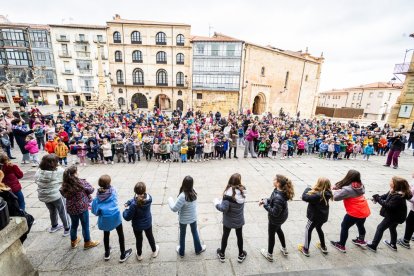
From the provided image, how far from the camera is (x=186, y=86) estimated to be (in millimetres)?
29969

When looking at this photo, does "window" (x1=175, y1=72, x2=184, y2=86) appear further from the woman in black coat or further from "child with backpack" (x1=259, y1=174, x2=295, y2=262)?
"child with backpack" (x1=259, y1=174, x2=295, y2=262)

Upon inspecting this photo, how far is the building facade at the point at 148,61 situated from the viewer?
2784 centimetres

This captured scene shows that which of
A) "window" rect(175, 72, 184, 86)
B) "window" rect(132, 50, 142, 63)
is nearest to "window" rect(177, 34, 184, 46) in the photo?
"window" rect(175, 72, 184, 86)

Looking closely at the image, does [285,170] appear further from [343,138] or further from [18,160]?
[18,160]

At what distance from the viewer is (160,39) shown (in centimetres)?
2848

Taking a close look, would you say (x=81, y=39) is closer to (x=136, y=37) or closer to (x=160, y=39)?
(x=136, y=37)

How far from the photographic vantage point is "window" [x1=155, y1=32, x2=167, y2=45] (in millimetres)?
28250

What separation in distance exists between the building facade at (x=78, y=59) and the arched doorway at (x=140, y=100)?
3638mm

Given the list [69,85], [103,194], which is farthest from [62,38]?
[103,194]

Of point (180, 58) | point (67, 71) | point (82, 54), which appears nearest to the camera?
point (180, 58)

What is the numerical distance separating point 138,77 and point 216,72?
1190 centimetres

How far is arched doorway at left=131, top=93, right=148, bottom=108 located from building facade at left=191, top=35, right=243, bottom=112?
24.9 feet

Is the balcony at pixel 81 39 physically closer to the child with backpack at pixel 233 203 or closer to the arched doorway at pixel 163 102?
the arched doorway at pixel 163 102

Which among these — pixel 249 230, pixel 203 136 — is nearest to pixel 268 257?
pixel 249 230
